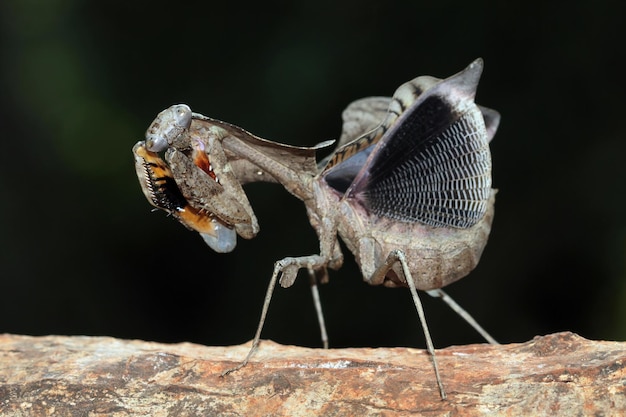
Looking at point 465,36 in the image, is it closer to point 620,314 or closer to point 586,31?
point 586,31

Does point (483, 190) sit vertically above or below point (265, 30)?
below

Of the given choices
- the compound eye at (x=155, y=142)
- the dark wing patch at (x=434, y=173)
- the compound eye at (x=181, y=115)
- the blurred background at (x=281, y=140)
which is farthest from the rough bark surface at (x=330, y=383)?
the blurred background at (x=281, y=140)

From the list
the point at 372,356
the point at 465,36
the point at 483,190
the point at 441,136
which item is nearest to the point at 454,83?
the point at 441,136

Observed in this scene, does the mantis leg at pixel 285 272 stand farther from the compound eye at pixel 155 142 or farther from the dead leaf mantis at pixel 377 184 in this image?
the compound eye at pixel 155 142

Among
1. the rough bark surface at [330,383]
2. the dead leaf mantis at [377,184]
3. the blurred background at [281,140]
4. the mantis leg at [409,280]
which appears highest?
the blurred background at [281,140]

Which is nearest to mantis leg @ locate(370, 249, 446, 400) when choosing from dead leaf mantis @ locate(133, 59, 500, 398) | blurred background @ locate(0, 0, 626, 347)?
dead leaf mantis @ locate(133, 59, 500, 398)
